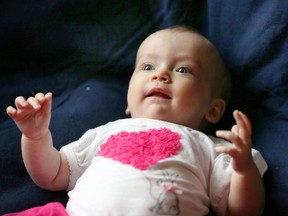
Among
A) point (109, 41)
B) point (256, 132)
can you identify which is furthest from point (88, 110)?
point (256, 132)

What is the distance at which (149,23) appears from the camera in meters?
1.43

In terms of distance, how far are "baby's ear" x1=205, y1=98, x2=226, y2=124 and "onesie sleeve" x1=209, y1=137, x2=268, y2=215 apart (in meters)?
0.17

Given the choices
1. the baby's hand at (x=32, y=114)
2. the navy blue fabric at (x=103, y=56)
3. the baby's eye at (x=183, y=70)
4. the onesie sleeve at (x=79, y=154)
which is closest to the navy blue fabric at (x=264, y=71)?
the navy blue fabric at (x=103, y=56)

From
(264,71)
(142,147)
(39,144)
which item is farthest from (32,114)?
(264,71)

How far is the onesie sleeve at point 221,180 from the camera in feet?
3.39

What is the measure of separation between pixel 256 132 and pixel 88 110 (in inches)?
18.8

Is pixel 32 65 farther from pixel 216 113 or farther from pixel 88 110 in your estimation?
pixel 216 113

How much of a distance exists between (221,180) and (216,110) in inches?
10.1

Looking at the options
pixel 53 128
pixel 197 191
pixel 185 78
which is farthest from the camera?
pixel 53 128

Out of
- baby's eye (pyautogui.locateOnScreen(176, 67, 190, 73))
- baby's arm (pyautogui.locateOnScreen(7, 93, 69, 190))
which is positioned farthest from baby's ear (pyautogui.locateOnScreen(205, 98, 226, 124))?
baby's arm (pyautogui.locateOnScreen(7, 93, 69, 190))

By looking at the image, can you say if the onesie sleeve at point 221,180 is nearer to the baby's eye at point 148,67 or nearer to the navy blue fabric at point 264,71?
the navy blue fabric at point 264,71

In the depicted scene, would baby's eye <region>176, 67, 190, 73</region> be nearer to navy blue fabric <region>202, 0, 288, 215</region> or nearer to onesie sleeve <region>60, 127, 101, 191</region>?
navy blue fabric <region>202, 0, 288, 215</region>

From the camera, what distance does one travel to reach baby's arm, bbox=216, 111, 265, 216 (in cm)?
91

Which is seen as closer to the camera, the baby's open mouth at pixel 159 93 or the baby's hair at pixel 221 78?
the baby's open mouth at pixel 159 93
